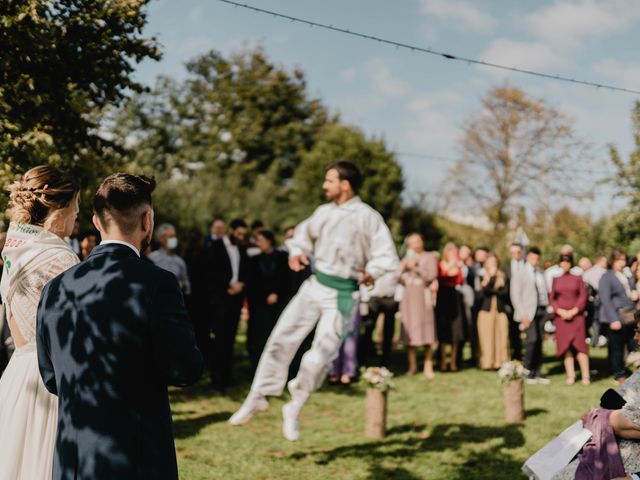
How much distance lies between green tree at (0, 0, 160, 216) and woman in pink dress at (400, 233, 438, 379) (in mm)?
6606

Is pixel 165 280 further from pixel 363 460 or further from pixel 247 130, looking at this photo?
pixel 247 130

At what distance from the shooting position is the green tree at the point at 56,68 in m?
5.95

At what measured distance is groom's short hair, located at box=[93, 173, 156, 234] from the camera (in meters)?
2.76

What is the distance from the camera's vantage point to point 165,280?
258cm

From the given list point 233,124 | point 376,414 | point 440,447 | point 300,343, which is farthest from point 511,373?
point 233,124

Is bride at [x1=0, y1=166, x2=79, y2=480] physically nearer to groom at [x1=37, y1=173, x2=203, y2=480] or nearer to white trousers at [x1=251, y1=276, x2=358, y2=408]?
groom at [x1=37, y1=173, x2=203, y2=480]

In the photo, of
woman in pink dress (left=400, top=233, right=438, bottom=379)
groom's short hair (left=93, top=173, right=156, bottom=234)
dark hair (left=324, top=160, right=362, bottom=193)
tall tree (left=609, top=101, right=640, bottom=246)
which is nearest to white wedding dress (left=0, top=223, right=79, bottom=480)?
groom's short hair (left=93, top=173, right=156, bottom=234)

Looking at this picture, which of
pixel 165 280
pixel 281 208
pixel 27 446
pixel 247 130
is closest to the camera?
pixel 165 280

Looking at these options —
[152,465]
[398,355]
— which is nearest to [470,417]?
[398,355]

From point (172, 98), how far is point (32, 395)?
4546 cm

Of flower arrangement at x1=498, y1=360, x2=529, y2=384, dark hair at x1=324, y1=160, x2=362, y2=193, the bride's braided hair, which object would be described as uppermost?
dark hair at x1=324, y1=160, x2=362, y2=193

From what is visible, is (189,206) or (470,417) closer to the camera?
(470,417)

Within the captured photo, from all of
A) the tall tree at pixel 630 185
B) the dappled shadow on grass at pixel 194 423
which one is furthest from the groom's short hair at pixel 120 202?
the tall tree at pixel 630 185

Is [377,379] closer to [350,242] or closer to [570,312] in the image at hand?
[350,242]
